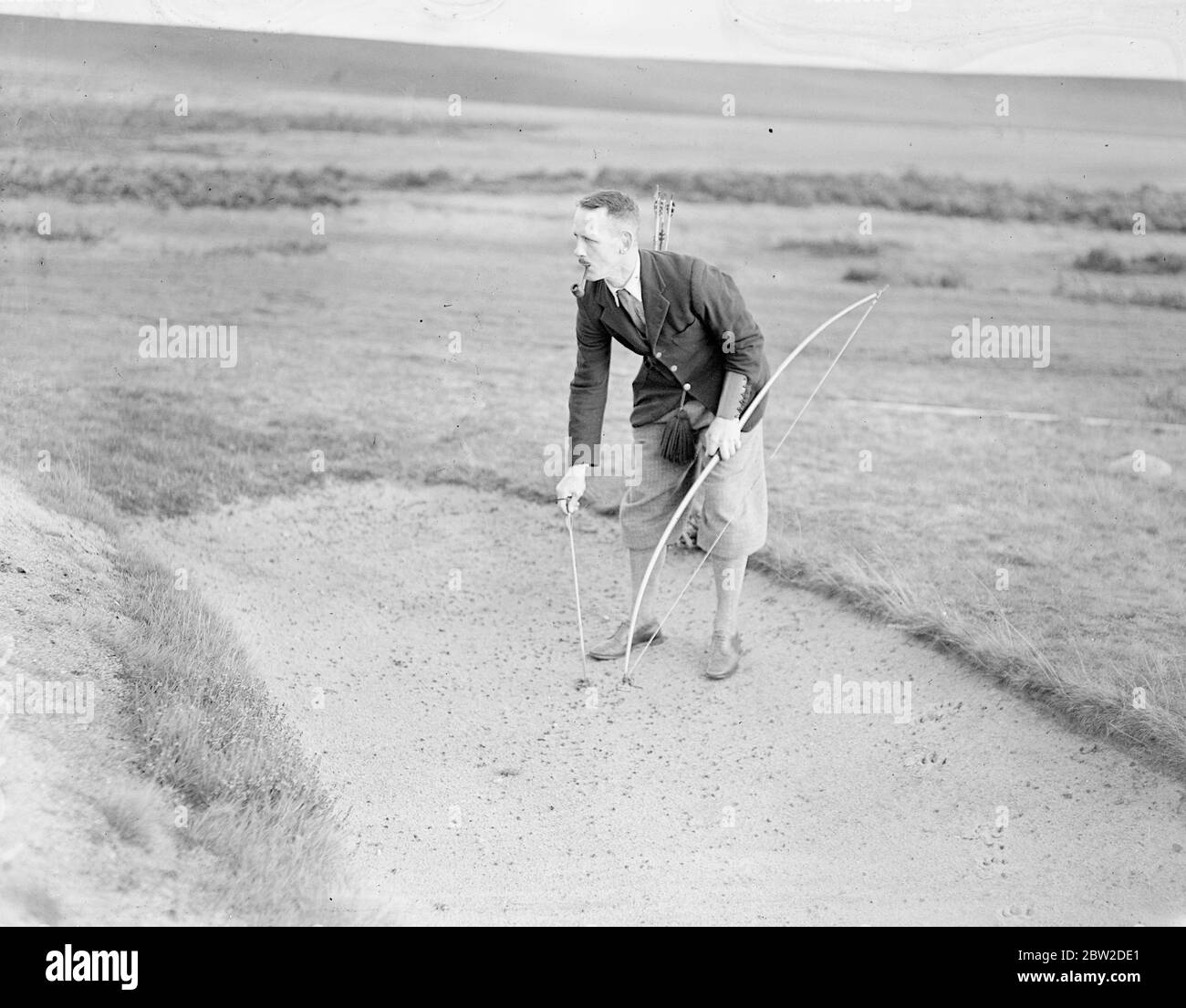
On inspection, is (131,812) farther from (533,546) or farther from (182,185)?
(182,185)

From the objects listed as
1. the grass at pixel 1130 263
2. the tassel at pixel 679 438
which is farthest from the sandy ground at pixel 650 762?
the grass at pixel 1130 263

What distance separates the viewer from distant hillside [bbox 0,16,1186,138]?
13414 millimetres

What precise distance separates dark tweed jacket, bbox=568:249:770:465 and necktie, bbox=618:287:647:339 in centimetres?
3

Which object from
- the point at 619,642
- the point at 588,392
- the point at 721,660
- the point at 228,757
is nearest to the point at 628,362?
the point at 619,642

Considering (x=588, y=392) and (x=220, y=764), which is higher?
(x=588, y=392)

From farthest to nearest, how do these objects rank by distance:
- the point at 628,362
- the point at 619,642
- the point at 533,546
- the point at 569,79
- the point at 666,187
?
the point at 666,187, the point at 569,79, the point at 628,362, the point at 533,546, the point at 619,642

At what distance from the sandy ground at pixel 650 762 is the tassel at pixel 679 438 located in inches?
48.0

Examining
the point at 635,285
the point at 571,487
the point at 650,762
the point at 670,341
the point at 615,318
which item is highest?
the point at 635,285

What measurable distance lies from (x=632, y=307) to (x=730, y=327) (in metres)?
0.47

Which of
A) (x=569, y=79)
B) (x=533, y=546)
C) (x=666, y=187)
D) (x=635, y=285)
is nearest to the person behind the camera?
(x=635, y=285)

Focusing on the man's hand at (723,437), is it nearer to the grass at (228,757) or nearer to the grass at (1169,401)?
the grass at (228,757)

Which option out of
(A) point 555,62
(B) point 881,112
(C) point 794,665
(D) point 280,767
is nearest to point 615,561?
(C) point 794,665

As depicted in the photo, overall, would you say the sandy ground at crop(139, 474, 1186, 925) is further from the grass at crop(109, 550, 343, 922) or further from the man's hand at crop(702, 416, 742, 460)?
the man's hand at crop(702, 416, 742, 460)

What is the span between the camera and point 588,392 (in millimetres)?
5961
